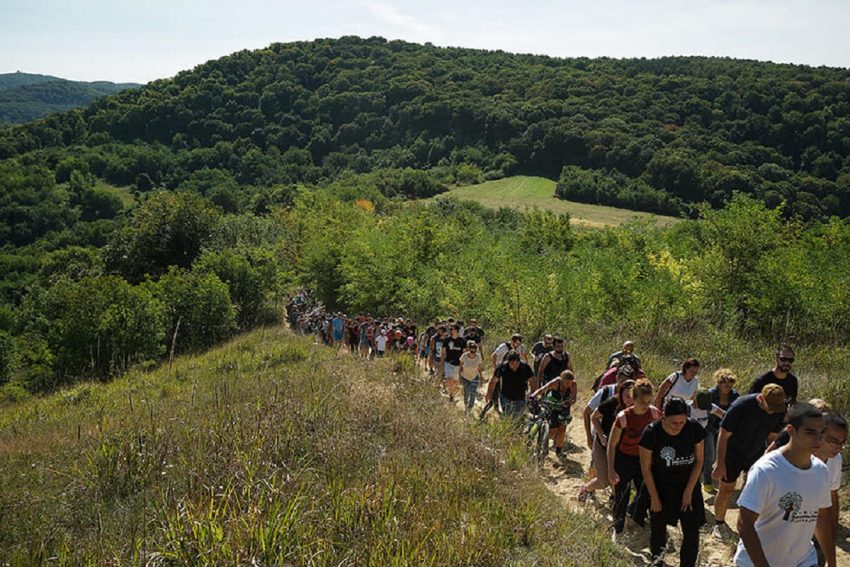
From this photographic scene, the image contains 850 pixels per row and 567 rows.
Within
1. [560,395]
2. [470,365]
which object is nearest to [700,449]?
[560,395]

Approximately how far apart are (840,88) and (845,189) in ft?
Answer: 110

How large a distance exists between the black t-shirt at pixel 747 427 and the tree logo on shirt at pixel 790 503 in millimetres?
2240

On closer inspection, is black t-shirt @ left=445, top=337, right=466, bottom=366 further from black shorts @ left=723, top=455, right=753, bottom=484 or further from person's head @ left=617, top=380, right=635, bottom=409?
black shorts @ left=723, top=455, right=753, bottom=484

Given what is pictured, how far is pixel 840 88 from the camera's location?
8906 cm

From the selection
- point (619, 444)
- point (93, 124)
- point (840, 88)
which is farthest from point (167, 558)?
point (93, 124)

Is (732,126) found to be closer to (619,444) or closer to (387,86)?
(387,86)

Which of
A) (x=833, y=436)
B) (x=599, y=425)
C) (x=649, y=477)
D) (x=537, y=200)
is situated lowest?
(x=537, y=200)

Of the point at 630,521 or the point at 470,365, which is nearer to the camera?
the point at 630,521

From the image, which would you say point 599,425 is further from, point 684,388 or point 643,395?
point 684,388

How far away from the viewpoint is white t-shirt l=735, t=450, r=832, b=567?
347 centimetres

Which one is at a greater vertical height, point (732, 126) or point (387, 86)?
point (387, 86)

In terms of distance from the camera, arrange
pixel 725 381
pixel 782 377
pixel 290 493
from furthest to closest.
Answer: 1. pixel 725 381
2. pixel 782 377
3. pixel 290 493

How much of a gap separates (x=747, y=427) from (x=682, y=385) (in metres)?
1.60

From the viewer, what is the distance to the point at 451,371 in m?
10.6
